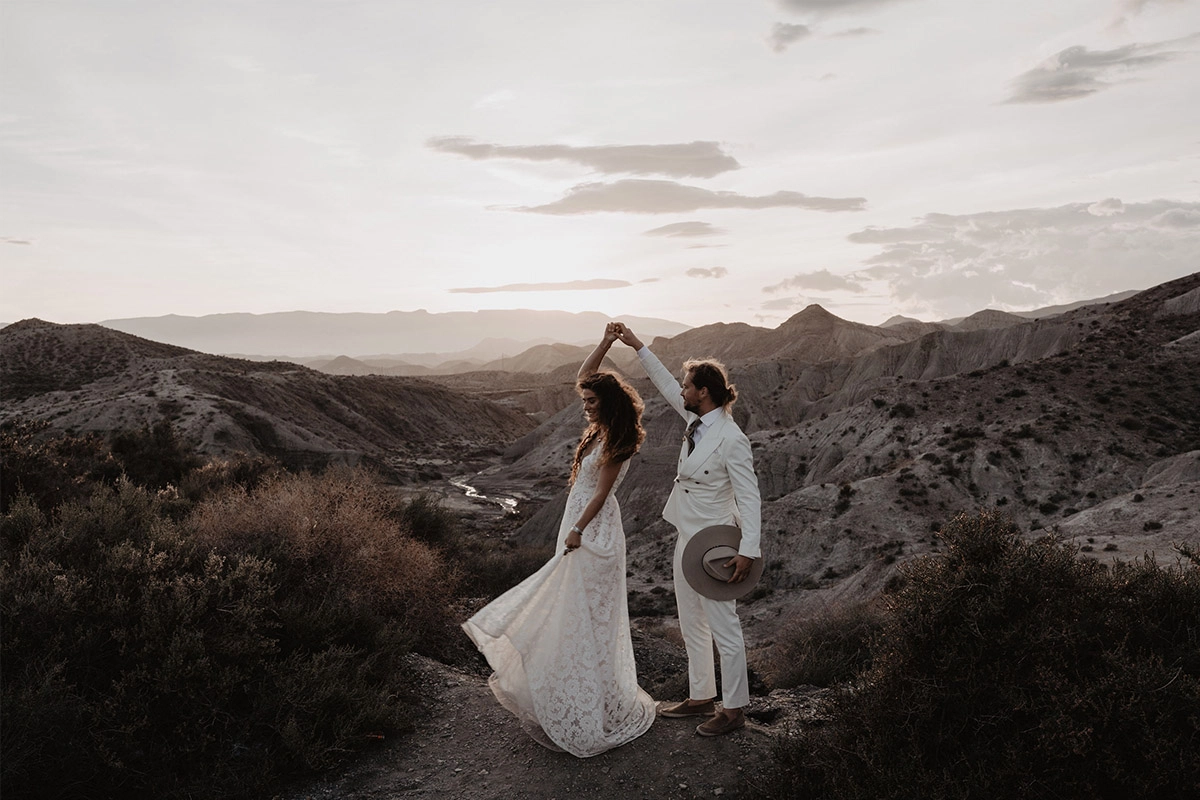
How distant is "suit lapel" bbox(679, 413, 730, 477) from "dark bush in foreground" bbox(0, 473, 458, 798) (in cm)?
286

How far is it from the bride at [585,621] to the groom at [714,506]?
40cm

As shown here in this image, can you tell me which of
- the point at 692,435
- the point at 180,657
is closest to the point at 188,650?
the point at 180,657

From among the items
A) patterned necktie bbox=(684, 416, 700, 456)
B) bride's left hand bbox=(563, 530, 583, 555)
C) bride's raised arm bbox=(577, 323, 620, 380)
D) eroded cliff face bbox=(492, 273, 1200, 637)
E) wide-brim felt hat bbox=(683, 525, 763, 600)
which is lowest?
eroded cliff face bbox=(492, 273, 1200, 637)

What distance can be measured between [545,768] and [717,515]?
193 cm

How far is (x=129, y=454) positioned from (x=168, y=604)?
11620 millimetres

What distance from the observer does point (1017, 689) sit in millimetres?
3322

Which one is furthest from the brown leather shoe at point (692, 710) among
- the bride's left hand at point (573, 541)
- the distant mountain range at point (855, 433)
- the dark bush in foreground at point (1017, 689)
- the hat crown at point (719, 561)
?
the distant mountain range at point (855, 433)

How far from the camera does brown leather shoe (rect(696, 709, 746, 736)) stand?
14.8 ft

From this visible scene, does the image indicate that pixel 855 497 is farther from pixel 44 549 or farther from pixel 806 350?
pixel 806 350

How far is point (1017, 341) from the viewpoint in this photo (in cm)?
5366

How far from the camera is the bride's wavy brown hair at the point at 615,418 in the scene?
178 inches

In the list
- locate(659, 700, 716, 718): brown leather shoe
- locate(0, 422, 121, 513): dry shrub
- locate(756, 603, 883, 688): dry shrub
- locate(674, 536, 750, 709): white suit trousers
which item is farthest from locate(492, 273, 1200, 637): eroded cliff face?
locate(0, 422, 121, 513): dry shrub

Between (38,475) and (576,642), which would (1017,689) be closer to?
(576,642)

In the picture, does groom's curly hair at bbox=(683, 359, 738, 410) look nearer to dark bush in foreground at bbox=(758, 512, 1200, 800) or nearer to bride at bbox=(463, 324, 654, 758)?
bride at bbox=(463, 324, 654, 758)
